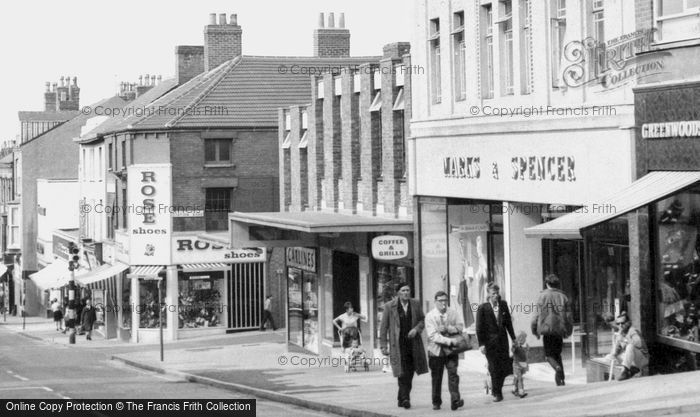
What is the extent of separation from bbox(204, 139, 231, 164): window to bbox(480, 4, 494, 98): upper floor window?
74.6 ft

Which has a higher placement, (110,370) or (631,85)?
(631,85)

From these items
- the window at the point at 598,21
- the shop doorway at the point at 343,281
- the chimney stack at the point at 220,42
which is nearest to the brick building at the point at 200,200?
the chimney stack at the point at 220,42

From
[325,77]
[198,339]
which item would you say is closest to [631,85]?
[325,77]

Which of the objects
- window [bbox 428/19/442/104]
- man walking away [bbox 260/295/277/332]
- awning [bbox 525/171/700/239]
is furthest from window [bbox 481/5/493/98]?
man walking away [bbox 260/295/277/332]

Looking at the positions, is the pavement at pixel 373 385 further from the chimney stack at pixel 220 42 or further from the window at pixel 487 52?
the chimney stack at pixel 220 42

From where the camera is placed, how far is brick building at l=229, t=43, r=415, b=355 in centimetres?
2753

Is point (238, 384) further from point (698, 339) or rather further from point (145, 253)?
point (145, 253)

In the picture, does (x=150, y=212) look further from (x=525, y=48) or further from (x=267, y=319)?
(x=525, y=48)

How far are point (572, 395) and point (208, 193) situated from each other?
30460 millimetres

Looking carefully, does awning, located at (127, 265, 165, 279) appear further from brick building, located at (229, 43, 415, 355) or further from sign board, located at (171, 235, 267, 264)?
brick building, located at (229, 43, 415, 355)

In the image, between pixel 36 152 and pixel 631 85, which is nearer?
pixel 631 85

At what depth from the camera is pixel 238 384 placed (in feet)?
79.5

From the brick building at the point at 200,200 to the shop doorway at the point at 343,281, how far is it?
12.2 m

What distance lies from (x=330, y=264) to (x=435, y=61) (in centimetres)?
804
